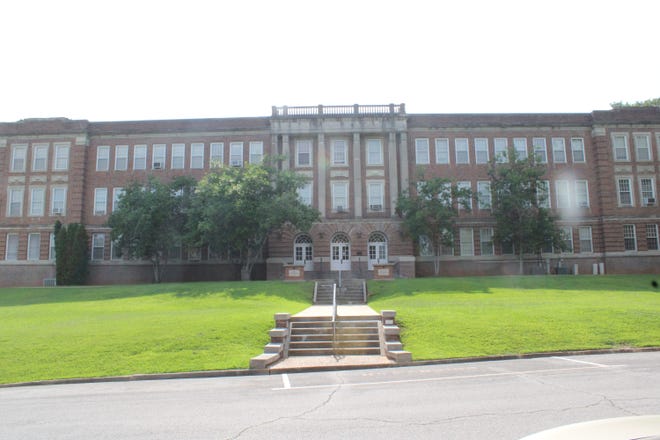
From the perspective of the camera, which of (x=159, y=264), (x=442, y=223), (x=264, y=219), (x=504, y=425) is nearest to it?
(x=504, y=425)

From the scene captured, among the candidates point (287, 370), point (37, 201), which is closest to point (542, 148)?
point (287, 370)

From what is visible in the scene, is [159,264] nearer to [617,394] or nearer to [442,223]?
[442,223]

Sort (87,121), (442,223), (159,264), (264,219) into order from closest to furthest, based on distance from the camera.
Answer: (264,219), (442,223), (159,264), (87,121)

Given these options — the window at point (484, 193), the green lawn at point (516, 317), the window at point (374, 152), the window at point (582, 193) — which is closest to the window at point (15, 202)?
the window at point (374, 152)

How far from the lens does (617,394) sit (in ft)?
27.9

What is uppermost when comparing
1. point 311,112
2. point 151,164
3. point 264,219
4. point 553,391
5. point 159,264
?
point 311,112

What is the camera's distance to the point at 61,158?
39.6 metres

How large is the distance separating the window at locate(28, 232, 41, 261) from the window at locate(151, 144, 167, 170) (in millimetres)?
10158

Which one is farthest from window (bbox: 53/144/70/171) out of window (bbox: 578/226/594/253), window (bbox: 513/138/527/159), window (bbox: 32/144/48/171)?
window (bbox: 578/226/594/253)

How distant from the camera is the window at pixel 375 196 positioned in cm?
3788

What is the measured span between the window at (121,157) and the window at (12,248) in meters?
9.38

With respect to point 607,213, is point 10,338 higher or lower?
lower

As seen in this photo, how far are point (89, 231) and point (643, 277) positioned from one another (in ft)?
126

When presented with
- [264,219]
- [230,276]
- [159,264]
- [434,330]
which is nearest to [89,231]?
[159,264]
